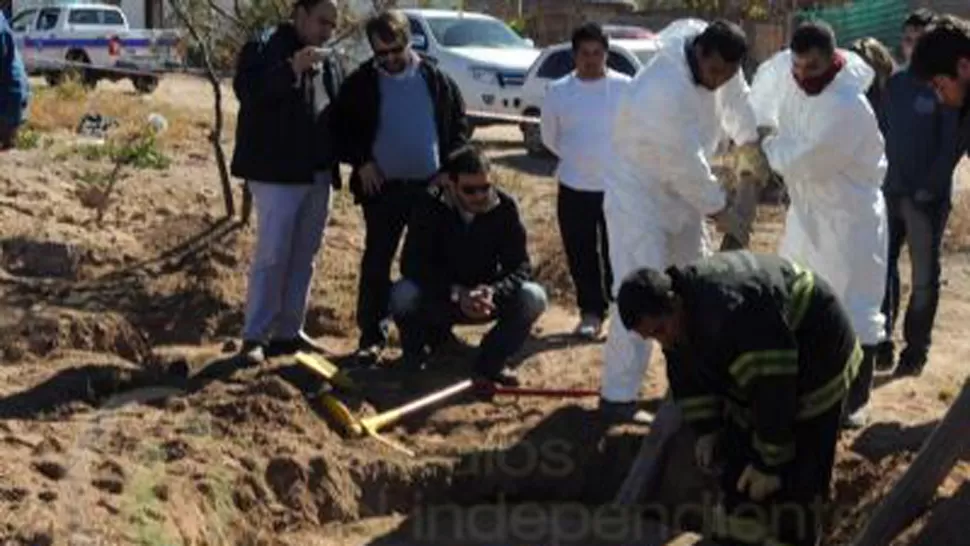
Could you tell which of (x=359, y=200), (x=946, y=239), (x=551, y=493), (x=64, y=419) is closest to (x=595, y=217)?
(x=359, y=200)

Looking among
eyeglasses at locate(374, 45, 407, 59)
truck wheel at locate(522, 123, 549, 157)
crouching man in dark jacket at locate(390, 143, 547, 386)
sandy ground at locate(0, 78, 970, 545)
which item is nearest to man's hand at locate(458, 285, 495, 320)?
crouching man in dark jacket at locate(390, 143, 547, 386)

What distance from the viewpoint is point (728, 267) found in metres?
4.89

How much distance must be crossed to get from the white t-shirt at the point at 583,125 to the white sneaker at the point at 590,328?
2.35ft

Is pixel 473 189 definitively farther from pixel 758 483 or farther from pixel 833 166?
pixel 758 483

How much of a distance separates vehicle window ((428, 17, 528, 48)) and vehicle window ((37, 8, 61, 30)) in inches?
471

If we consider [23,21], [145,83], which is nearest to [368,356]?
[145,83]

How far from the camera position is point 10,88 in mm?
7715

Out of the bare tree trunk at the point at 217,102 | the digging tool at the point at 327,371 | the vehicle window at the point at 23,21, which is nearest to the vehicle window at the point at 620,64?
the bare tree trunk at the point at 217,102

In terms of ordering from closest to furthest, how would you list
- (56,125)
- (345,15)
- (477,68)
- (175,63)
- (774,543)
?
(774,543), (345,15), (56,125), (477,68), (175,63)

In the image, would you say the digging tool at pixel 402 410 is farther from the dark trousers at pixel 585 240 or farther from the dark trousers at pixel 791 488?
the dark trousers at pixel 791 488

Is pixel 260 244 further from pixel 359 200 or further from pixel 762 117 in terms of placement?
pixel 762 117

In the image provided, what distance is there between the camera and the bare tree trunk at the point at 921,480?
5.31m

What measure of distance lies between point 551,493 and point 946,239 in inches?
245

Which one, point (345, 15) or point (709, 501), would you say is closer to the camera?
point (709, 501)
